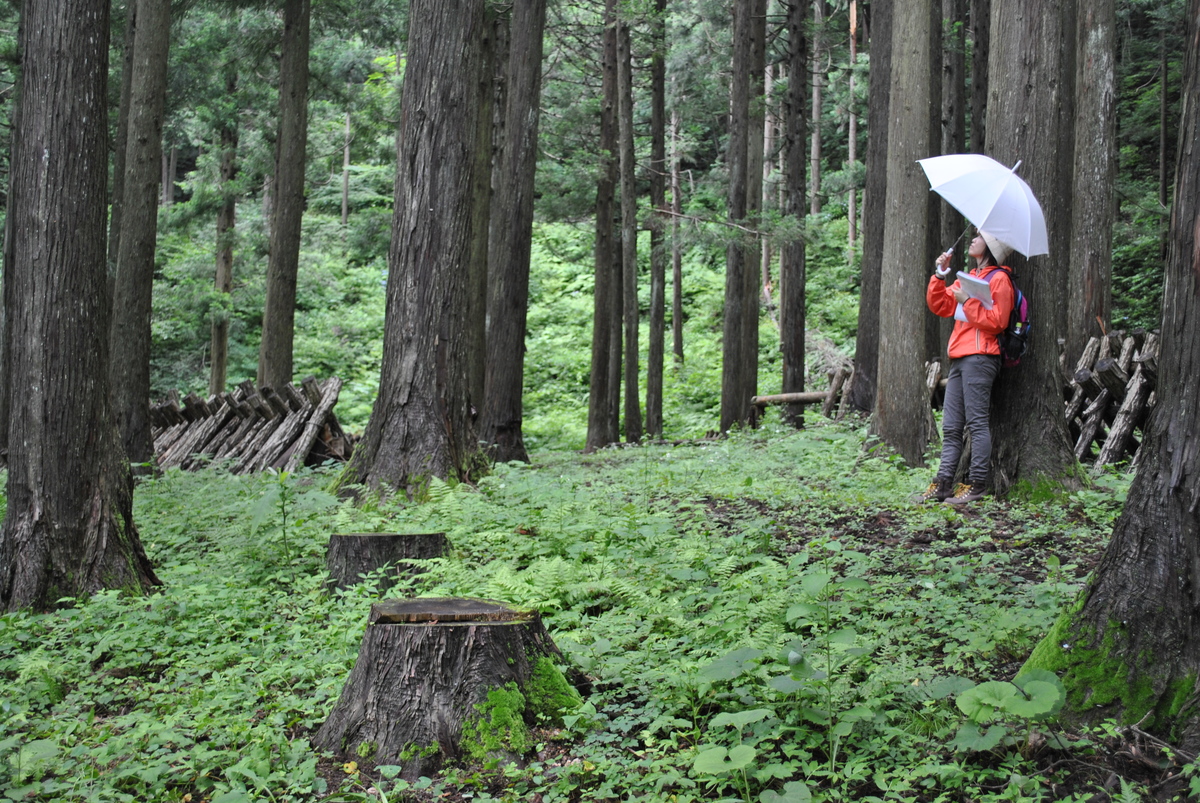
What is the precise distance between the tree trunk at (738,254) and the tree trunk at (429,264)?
837cm

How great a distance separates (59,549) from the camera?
526 cm

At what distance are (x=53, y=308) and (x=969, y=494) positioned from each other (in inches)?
248

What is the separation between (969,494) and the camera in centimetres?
697

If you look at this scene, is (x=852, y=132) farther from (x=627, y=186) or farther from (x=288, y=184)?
(x=288, y=184)

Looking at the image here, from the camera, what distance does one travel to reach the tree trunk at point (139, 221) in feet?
36.4

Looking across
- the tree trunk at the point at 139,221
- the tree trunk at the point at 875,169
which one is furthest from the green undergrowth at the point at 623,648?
the tree trunk at the point at 875,169

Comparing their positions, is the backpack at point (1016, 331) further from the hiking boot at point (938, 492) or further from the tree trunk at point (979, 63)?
the tree trunk at point (979, 63)

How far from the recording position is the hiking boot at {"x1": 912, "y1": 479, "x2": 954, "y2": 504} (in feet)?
23.4

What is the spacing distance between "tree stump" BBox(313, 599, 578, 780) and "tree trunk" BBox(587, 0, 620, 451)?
12009mm

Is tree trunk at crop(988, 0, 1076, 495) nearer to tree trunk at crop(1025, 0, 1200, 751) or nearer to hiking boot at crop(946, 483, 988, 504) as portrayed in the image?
hiking boot at crop(946, 483, 988, 504)

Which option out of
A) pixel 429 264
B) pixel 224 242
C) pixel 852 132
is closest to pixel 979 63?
pixel 852 132

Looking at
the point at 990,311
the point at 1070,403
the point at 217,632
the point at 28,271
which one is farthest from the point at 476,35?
the point at 1070,403

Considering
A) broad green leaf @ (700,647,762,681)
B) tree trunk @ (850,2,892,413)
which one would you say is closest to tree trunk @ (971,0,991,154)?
tree trunk @ (850,2,892,413)

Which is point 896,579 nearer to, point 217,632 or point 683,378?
point 217,632
